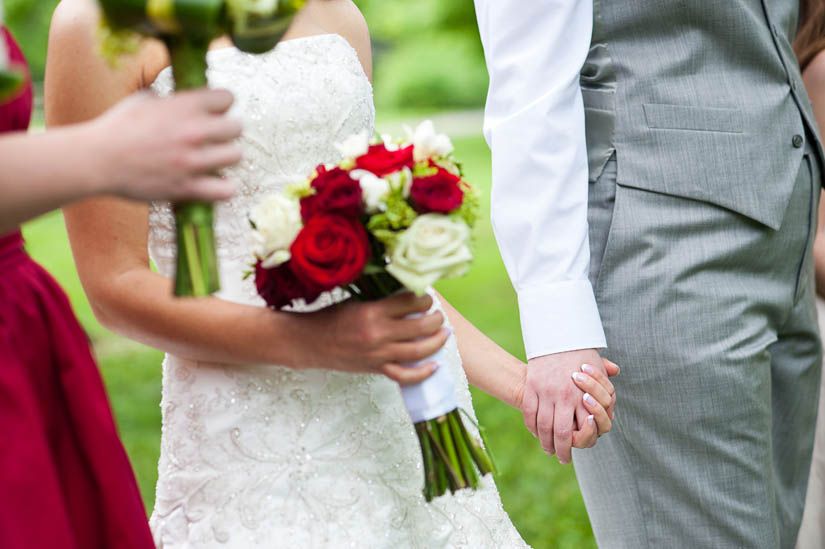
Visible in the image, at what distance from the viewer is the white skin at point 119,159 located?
1142 millimetres

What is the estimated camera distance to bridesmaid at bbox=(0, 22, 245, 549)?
115 cm

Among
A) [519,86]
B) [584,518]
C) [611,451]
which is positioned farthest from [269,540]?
[584,518]

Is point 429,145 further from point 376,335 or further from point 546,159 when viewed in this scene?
point 546,159

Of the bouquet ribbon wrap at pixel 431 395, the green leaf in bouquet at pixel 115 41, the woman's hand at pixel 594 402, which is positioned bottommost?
the woman's hand at pixel 594 402

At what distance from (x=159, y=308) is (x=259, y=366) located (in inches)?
9.9

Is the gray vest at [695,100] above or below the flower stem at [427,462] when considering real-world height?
above

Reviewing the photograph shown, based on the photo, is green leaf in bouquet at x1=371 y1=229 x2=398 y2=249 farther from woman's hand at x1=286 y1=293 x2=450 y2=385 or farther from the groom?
the groom

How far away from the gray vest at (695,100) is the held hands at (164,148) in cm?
123

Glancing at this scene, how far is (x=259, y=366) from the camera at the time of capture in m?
1.95


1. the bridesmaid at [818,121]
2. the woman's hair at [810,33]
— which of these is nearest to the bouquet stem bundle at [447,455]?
the bridesmaid at [818,121]

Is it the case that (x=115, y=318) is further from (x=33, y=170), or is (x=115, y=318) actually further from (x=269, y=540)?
(x=33, y=170)

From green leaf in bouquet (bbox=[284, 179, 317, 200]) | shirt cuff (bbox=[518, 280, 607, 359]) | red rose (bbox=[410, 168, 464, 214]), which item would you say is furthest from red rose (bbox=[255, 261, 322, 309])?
shirt cuff (bbox=[518, 280, 607, 359])

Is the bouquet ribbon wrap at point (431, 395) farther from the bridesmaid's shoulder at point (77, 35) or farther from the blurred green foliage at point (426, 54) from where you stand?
the blurred green foliage at point (426, 54)

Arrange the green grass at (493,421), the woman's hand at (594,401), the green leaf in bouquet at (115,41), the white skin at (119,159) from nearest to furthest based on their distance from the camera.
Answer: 1. the white skin at (119,159)
2. the green leaf in bouquet at (115,41)
3. the woman's hand at (594,401)
4. the green grass at (493,421)
